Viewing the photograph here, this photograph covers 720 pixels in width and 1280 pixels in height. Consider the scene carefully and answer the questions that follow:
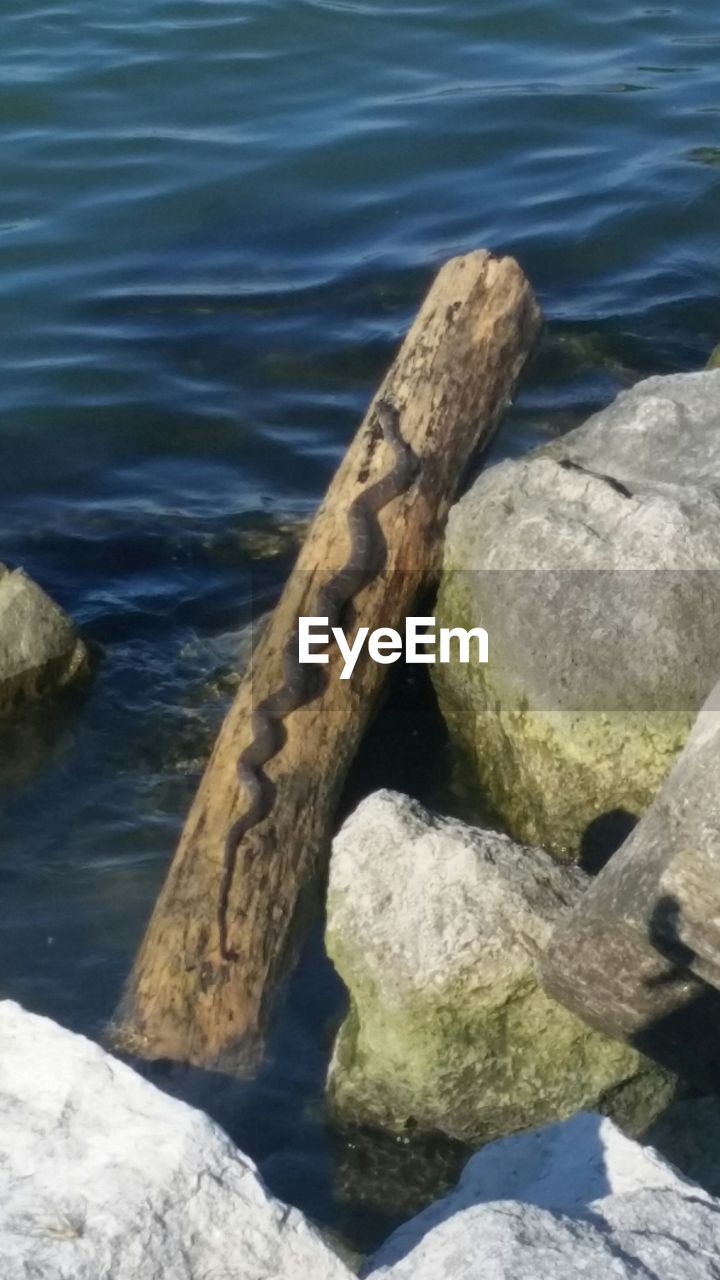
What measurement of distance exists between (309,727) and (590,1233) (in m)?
2.90

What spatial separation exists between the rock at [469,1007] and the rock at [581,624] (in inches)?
34.6

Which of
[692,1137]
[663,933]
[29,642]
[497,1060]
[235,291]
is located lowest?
[692,1137]

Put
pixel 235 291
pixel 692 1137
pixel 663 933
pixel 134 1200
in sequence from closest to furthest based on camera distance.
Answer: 1. pixel 134 1200
2. pixel 663 933
3. pixel 692 1137
4. pixel 235 291

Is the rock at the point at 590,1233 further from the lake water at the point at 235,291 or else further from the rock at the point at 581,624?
the rock at the point at 581,624

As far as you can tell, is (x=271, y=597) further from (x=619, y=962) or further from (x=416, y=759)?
(x=619, y=962)

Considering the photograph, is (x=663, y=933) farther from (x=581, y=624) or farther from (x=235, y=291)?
(x=235, y=291)

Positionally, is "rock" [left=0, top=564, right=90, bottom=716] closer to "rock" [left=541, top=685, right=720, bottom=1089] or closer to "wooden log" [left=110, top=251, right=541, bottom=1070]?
"wooden log" [left=110, top=251, right=541, bottom=1070]

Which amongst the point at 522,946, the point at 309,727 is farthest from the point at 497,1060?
the point at 309,727

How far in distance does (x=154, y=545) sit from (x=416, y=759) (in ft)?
7.80

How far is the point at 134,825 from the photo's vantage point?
6188 mm

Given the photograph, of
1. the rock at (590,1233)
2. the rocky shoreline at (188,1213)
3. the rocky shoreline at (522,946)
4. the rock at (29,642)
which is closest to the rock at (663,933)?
the rocky shoreline at (522,946)

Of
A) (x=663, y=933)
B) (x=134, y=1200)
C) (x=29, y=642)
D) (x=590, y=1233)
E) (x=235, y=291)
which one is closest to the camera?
(x=590, y=1233)

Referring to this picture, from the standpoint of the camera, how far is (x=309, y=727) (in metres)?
5.52

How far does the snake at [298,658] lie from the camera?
205 inches
